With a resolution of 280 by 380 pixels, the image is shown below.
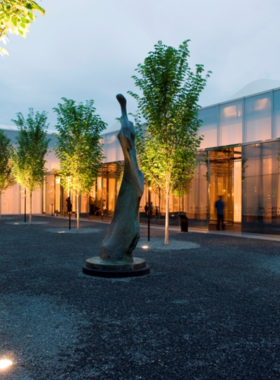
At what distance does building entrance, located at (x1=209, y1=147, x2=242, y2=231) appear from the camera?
74.0 ft

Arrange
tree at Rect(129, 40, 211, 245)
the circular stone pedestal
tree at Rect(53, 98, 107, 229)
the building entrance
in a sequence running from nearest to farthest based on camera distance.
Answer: the circular stone pedestal < tree at Rect(129, 40, 211, 245) < tree at Rect(53, 98, 107, 229) < the building entrance

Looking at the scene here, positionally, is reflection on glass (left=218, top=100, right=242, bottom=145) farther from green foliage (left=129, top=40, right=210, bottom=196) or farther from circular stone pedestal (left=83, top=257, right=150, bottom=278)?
circular stone pedestal (left=83, top=257, right=150, bottom=278)

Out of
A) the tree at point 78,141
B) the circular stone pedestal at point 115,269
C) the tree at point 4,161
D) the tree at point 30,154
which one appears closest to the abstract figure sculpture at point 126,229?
the circular stone pedestal at point 115,269

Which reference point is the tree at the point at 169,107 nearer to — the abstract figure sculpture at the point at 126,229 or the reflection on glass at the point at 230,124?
the abstract figure sculpture at the point at 126,229

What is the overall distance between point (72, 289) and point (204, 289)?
2537mm

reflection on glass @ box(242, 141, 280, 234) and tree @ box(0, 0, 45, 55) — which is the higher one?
tree @ box(0, 0, 45, 55)

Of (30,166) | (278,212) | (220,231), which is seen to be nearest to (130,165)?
(278,212)

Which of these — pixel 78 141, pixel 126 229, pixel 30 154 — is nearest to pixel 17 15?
pixel 126 229

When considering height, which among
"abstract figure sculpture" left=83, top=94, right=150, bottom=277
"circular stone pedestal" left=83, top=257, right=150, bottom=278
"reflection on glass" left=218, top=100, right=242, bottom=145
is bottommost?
"circular stone pedestal" left=83, top=257, right=150, bottom=278

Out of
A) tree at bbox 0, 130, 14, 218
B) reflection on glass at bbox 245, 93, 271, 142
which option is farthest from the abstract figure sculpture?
tree at bbox 0, 130, 14, 218

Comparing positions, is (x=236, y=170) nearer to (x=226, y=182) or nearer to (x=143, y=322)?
(x=226, y=182)

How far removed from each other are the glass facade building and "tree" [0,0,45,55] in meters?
14.2

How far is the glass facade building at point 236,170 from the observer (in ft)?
62.2

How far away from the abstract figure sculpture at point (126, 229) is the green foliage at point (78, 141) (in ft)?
35.6
